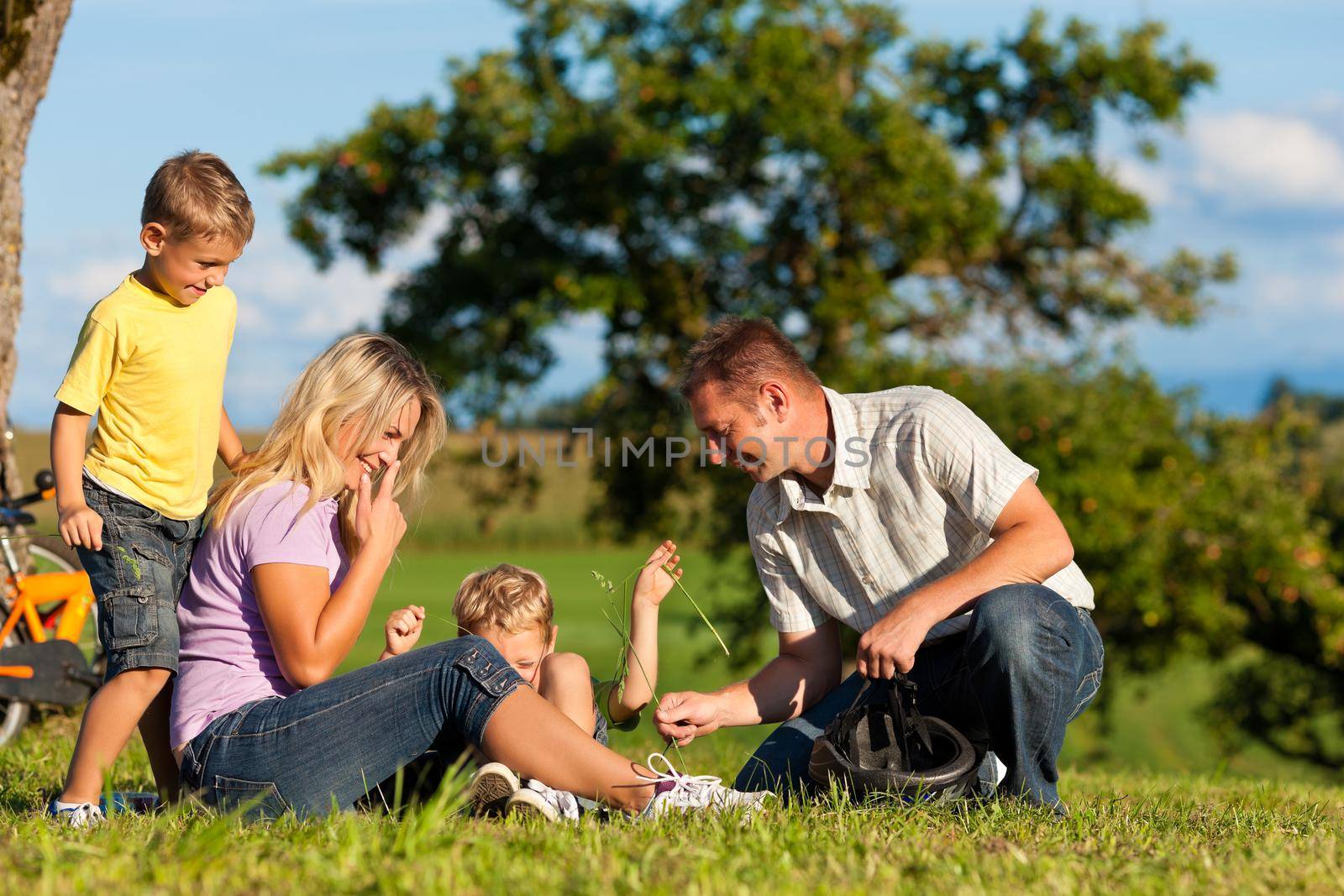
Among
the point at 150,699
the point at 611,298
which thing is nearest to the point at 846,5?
the point at 611,298

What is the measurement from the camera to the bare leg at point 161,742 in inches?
132

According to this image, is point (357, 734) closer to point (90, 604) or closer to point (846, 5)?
point (90, 604)

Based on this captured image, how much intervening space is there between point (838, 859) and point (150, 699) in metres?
1.86

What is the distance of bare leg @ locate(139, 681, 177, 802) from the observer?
3.36 meters

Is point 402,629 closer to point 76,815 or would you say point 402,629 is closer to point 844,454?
point 76,815

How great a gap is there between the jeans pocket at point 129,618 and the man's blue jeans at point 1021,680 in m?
1.69

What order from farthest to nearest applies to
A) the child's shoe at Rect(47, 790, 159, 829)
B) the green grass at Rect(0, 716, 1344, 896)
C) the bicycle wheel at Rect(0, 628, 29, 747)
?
the bicycle wheel at Rect(0, 628, 29, 747)
the child's shoe at Rect(47, 790, 159, 829)
the green grass at Rect(0, 716, 1344, 896)

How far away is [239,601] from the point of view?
3.07 metres

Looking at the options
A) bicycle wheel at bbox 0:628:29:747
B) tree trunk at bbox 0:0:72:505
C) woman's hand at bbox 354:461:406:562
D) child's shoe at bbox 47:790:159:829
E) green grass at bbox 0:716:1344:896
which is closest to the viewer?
green grass at bbox 0:716:1344:896

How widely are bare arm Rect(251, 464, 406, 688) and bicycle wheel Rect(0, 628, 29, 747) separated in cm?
257

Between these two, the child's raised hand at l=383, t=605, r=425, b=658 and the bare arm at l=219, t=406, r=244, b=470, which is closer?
the child's raised hand at l=383, t=605, r=425, b=658

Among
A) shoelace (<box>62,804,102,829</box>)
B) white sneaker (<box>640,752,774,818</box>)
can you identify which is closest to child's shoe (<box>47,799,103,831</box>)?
shoelace (<box>62,804,102,829</box>)

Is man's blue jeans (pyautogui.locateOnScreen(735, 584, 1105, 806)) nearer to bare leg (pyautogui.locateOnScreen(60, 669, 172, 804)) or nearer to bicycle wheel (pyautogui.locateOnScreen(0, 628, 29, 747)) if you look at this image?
bare leg (pyautogui.locateOnScreen(60, 669, 172, 804))

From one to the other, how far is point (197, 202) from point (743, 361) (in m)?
1.52
